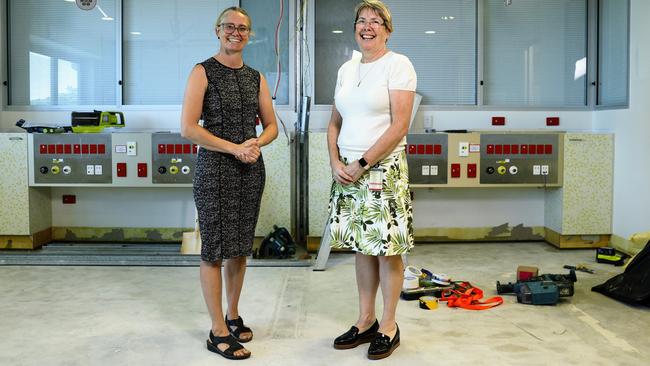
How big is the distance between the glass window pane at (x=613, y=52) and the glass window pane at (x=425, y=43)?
1012 millimetres

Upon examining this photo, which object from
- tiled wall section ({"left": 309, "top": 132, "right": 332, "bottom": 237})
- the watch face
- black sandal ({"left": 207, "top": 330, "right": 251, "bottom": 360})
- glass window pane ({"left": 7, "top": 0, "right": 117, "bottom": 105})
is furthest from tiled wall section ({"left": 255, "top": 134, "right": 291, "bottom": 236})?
black sandal ({"left": 207, "top": 330, "right": 251, "bottom": 360})

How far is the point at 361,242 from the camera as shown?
2.89m

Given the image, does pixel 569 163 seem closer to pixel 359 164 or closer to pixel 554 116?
pixel 554 116

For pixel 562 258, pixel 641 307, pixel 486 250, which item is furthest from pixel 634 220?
pixel 641 307

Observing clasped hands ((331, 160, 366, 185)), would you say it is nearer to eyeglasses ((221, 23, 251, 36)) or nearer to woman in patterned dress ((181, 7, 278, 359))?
woman in patterned dress ((181, 7, 278, 359))

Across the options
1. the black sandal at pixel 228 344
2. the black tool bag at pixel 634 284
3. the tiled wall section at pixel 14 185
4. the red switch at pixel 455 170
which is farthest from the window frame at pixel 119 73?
the black sandal at pixel 228 344

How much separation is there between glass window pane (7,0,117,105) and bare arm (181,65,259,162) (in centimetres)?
301

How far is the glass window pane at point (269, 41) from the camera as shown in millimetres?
5590

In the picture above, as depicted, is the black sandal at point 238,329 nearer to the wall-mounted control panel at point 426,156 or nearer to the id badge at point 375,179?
the id badge at point 375,179

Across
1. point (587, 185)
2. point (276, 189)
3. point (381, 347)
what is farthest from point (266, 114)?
point (587, 185)

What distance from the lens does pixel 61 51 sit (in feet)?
18.5

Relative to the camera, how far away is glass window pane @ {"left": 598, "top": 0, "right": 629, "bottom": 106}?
518 cm

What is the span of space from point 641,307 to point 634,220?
1511mm

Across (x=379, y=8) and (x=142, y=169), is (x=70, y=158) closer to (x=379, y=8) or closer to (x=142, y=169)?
(x=142, y=169)
